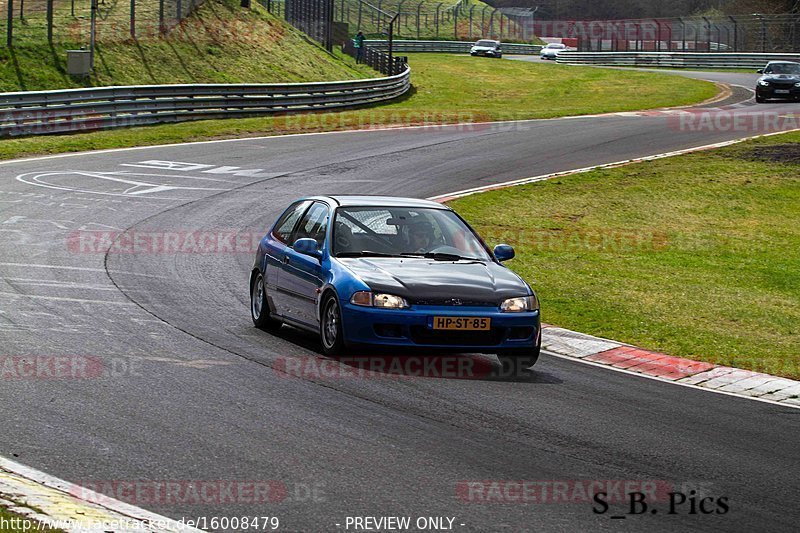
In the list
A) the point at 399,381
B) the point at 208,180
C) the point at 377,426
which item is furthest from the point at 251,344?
the point at 208,180

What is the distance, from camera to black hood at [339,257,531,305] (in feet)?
33.6

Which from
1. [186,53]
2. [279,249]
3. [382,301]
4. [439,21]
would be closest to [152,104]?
[186,53]

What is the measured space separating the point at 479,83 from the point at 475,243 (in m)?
52.8

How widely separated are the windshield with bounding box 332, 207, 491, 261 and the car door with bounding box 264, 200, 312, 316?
81 centimetres

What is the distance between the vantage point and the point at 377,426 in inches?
317

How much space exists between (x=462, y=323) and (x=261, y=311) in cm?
274

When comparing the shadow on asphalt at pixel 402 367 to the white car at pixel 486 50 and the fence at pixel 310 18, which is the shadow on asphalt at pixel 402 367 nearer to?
the fence at pixel 310 18

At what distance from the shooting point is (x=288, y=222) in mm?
12594

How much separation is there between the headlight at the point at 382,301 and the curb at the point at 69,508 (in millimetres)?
4080

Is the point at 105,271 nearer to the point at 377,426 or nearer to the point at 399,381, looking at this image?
the point at 399,381

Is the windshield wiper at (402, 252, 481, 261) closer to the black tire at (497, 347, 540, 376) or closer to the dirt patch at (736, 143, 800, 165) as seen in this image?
the black tire at (497, 347, 540, 376)

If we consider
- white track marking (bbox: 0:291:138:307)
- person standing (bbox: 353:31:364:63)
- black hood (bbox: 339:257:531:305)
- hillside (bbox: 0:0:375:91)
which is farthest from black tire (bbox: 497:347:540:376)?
person standing (bbox: 353:31:364:63)

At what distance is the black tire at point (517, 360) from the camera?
10.4 meters

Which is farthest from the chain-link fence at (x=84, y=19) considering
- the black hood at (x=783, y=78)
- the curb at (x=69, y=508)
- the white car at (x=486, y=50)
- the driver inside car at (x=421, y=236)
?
the white car at (x=486, y=50)
